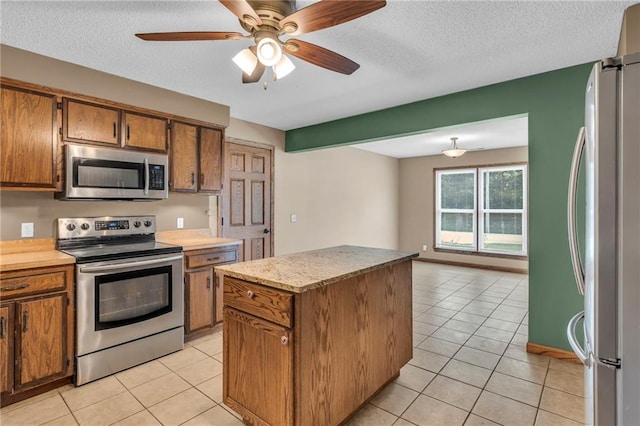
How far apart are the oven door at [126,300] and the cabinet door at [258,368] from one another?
1.20m

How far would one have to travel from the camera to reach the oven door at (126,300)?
2387mm

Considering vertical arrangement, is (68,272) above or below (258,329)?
above

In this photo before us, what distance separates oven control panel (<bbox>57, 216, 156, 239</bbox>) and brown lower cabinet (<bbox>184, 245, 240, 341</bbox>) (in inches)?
23.3

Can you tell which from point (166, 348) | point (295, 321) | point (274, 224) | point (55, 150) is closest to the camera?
point (295, 321)

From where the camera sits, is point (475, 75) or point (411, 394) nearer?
point (411, 394)

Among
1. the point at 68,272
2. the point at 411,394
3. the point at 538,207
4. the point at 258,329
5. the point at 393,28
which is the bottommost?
the point at 411,394

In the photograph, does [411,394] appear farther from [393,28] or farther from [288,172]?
[288,172]

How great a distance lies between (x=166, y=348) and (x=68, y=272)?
1.04 metres

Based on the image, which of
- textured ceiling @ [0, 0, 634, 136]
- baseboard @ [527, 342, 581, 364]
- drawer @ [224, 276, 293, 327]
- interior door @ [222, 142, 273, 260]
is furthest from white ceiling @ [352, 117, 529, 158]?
drawer @ [224, 276, 293, 327]

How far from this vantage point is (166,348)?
2855 mm

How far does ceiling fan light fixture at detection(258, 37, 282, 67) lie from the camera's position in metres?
1.67

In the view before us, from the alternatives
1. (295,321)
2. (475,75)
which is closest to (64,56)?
(295,321)

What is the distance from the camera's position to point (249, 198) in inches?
176

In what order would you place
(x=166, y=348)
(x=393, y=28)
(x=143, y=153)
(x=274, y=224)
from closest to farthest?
(x=393, y=28) < (x=166, y=348) < (x=143, y=153) < (x=274, y=224)
